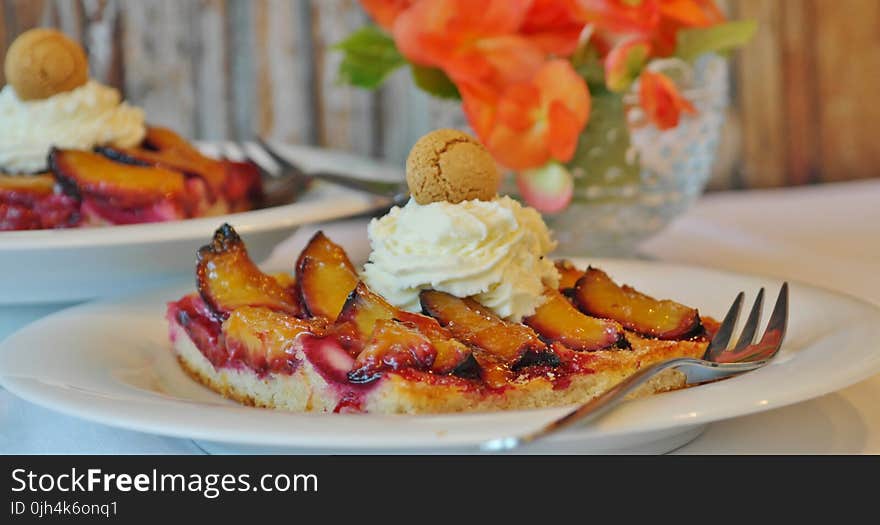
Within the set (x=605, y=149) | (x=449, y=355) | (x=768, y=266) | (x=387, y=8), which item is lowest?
(x=768, y=266)

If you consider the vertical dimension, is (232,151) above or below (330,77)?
below

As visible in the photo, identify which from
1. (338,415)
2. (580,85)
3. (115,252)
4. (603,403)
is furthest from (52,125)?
(603,403)

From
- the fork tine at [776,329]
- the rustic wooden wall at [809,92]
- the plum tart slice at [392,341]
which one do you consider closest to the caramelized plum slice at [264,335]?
the plum tart slice at [392,341]

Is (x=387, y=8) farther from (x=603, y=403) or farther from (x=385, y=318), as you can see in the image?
(x=603, y=403)

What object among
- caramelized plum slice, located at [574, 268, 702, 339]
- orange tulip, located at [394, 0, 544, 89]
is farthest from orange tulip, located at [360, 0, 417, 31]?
caramelized plum slice, located at [574, 268, 702, 339]

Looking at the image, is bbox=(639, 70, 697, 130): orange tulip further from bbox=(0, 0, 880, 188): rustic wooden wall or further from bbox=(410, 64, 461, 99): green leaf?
bbox=(0, 0, 880, 188): rustic wooden wall
